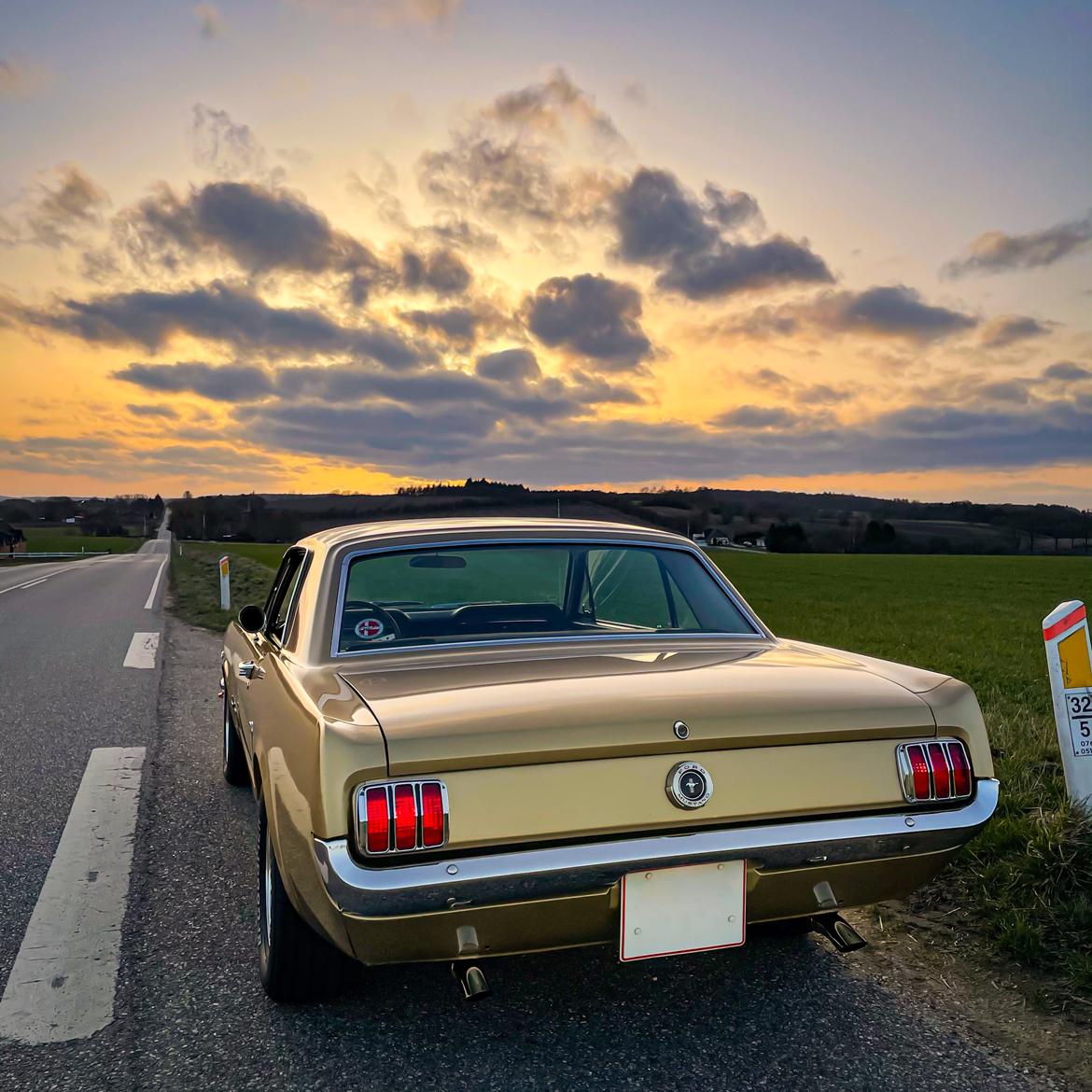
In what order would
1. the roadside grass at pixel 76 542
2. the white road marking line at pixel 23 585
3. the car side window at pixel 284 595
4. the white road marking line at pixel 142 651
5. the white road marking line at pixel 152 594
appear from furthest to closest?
A: the roadside grass at pixel 76 542
the white road marking line at pixel 23 585
the white road marking line at pixel 152 594
the white road marking line at pixel 142 651
the car side window at pixel 284 595

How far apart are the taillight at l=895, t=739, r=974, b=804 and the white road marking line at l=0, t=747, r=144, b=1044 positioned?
93.8 inches

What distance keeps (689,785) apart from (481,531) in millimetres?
1430

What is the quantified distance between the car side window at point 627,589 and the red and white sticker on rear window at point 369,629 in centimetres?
88

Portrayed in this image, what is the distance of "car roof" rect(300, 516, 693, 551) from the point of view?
347 cm

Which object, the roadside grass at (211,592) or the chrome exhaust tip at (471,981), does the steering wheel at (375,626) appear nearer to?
the chrome exhaust tip at (471,981)

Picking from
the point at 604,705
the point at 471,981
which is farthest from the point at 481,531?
the point at 471,981

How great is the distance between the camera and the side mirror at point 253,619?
416 centimetres

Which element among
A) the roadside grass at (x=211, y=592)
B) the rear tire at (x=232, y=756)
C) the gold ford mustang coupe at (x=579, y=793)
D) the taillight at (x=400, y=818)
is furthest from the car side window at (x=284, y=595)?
the roadside grass at (x=211, y=592)

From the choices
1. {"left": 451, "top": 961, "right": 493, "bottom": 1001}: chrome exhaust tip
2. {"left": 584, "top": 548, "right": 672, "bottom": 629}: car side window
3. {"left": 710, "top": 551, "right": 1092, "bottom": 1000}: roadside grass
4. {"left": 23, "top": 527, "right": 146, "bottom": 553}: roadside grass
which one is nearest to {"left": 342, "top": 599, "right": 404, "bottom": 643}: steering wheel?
{"left": 584, "top": 548, "right": 672, "bottom": 629}: car side window

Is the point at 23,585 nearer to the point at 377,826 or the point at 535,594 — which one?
the point at 535,594

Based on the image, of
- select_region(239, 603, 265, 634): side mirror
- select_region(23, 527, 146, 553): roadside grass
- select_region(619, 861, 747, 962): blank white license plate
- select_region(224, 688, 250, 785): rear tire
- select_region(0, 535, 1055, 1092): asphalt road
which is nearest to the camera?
select_region(619, 861, 747, 962): blank white license plate

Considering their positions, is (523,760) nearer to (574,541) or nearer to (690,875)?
(690,875)

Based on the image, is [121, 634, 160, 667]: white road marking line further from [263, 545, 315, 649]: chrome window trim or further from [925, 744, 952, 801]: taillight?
[925, 744, 952, 801]: taillight

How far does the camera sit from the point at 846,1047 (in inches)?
103
